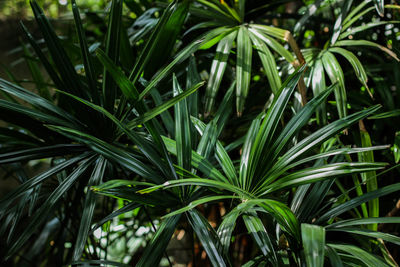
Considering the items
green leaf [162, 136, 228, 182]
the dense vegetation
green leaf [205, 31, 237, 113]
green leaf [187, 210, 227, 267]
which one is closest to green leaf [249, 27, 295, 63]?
→ the dense vegetation

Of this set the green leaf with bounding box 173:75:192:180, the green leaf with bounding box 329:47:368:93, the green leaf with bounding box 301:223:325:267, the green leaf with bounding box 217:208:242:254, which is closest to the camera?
the green leaf with bounding box 301:223:325:267

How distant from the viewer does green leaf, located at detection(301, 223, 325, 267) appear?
45 cm

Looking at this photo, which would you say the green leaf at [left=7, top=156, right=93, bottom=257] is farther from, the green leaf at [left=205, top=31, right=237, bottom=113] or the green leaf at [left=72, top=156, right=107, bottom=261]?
the green leaf at [left=205, top=31, right=237, bottom=113]

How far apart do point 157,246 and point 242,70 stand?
46cm

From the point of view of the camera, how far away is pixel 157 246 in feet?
1.90

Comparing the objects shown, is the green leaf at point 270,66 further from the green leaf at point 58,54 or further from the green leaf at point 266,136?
the green leaf at point 58,54

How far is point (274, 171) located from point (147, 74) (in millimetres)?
454

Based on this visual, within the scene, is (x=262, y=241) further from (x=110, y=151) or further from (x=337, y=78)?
(x=337, y=78)

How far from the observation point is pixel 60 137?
79cm

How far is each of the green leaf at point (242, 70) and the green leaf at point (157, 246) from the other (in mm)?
308

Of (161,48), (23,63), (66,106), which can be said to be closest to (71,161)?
(66,106)

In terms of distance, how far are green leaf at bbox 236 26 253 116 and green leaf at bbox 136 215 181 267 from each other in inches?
12.1

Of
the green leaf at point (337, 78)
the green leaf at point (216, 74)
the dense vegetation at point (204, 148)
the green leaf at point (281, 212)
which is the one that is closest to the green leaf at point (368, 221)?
the dense vegetation at point (204, 148)

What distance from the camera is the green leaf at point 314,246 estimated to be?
446 millimetres
